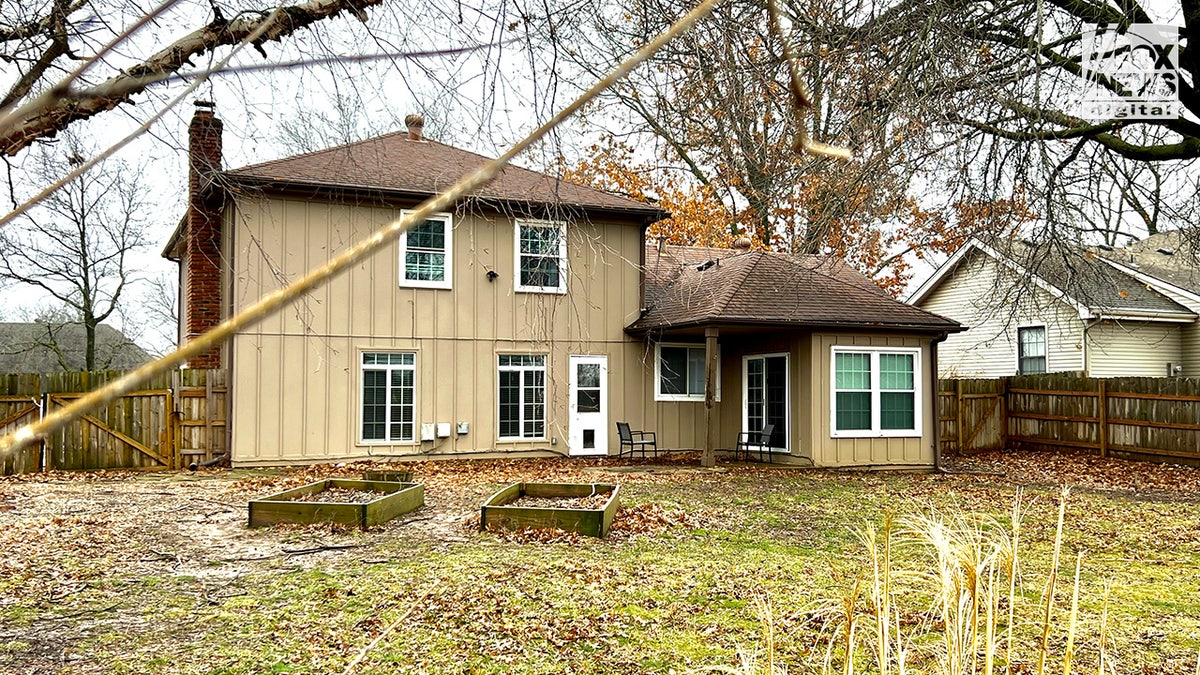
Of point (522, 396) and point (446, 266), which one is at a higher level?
point (446, 266)

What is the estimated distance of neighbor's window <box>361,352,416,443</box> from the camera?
15016 mm

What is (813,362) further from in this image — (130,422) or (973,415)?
(130,422)

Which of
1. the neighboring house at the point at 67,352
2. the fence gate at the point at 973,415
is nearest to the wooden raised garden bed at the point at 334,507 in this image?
the fence gate at the point at 973,415

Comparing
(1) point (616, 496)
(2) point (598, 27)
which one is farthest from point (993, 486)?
(2) point (598, 27)

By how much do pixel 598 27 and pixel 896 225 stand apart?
2287cm

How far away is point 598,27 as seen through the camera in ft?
12.6

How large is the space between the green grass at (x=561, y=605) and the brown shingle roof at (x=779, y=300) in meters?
5.89

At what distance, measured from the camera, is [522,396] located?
16.0 metres

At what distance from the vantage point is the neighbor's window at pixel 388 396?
1502 cm

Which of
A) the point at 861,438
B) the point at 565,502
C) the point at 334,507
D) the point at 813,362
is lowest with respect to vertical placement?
the point at 565,502

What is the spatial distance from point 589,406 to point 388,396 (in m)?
3.70

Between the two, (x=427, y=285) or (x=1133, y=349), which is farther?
(x=1133, y=349)

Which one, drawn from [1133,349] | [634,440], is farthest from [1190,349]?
[634,440]

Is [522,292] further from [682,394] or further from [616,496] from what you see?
[616,496]
